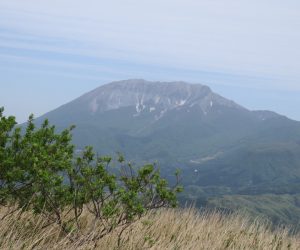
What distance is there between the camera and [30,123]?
888 centimetres

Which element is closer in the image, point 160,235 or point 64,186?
point 64,186

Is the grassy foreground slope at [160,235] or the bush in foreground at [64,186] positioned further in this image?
the bush in foreground at [64,186]

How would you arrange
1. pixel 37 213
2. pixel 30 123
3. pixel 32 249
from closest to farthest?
pixel 32 249 → pixel 37 213 → pixel 30 123

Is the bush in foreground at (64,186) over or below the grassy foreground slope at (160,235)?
over

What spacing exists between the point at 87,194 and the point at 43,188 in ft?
2.70

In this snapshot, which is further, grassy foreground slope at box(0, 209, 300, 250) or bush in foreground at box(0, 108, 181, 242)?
bush in foreground at box(0, 108, 181, 242)

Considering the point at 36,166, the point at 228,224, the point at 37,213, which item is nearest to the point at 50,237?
the point at 37,213

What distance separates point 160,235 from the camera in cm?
896

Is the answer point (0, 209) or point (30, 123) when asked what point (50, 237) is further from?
point (30, 123)

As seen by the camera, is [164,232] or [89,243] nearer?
[89,243]

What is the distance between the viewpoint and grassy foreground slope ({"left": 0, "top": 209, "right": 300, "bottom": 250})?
7105mm

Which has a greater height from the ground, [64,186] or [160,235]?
[64,186]

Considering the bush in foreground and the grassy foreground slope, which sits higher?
the bush in foreground

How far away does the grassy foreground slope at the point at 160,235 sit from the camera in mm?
7105
